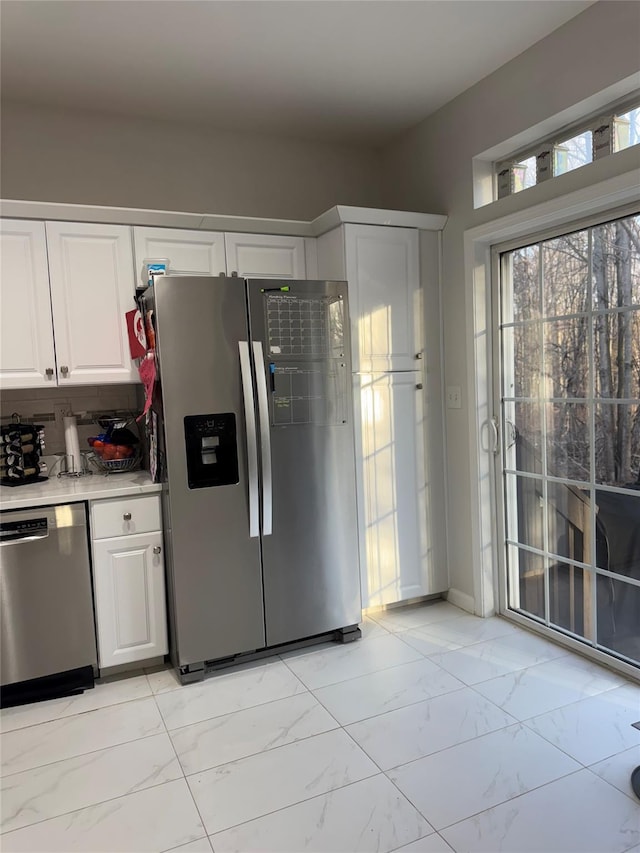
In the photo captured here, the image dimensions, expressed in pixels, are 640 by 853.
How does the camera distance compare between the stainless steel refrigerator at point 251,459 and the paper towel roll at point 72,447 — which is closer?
the stainless steel refrigerator at point 251,459

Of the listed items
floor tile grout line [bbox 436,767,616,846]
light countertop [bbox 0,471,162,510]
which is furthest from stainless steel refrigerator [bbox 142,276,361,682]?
floor tile grout line [bbox 436,767,616,846]

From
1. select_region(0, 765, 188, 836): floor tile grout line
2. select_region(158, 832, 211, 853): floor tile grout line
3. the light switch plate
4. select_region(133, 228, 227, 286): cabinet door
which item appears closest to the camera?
select_region(158, 832, 211, 853): floor tile grout line

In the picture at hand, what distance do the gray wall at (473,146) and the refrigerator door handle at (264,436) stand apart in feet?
3.73

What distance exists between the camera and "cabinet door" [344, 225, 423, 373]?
3.09 metres

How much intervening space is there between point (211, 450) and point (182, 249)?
1.05 m

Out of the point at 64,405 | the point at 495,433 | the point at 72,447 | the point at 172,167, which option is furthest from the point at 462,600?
the point at 172,167

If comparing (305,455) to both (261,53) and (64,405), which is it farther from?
A: (261,53)

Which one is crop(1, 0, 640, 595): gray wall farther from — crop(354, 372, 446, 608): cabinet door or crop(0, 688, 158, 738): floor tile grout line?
crop(0, 688, 158, 738): floor tile grout line

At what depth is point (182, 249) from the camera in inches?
118

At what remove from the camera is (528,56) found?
2.66m

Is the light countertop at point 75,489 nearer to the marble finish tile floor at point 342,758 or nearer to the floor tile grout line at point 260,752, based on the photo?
the marble finish tile floor at point 342,758

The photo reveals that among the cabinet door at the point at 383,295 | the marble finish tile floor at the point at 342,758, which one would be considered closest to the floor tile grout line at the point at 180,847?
the marble finish tile floor at the point at 342,758

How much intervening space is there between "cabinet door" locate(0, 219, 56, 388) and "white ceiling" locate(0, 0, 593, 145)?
0.73 metres

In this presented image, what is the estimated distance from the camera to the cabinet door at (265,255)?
10.2ft
